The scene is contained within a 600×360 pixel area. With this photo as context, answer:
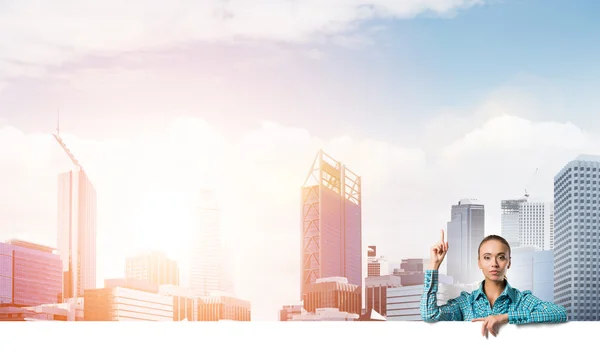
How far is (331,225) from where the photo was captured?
847 inches

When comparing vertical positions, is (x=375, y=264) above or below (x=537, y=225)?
below

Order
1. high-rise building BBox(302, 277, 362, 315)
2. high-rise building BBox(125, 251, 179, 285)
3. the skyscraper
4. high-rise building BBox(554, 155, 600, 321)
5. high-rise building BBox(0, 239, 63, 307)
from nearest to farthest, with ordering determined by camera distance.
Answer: the skyscraper
high-rise building BBox(302, 277, 362, 315)
high-rise building BBox(125, 251, 179, 285)
high-rise building BBox(554, 155, 600, 321)
high-rise building BBox(0, 239, 63, 307)

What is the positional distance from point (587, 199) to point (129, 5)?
1524 centimetres

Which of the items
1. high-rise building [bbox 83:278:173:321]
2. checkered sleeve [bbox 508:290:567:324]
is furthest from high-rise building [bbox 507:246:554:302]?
checkered sleeve [bbox 508:290:567:324]

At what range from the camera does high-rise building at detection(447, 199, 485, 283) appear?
54.5 ft

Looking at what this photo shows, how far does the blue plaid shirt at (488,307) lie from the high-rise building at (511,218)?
14345 mm

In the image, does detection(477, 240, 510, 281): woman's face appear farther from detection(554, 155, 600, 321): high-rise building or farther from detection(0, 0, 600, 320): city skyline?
detection(554, 155, 600, 321): high-rise building

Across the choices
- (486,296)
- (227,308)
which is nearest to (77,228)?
(227,308)

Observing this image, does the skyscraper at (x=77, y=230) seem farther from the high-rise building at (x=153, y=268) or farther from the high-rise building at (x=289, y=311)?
the high-rise building at (x=289, y=311)

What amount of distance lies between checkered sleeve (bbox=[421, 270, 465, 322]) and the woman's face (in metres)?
0.14

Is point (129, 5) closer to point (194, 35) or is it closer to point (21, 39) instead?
point (194, 35)

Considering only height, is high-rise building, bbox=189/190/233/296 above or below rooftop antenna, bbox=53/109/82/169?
below

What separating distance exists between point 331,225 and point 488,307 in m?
19.2

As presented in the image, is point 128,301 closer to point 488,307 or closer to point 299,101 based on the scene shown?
point 299,101
